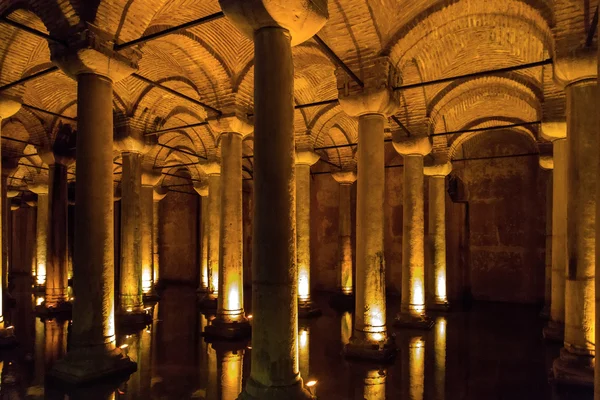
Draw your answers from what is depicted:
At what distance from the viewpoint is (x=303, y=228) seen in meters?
13.2

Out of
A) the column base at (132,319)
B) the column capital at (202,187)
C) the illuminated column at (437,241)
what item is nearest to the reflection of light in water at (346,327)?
the illuminated column at (437,241)

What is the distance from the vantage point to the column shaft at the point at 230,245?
980 cm

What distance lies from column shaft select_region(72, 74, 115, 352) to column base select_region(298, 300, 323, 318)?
21.7 ft

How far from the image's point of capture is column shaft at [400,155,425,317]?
1112 centimetres

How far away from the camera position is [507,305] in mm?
16078

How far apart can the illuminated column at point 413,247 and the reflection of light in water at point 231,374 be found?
4.70m

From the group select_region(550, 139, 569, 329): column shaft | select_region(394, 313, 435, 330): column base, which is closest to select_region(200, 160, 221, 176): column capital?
select_region(394, 313, 435, 330): column base

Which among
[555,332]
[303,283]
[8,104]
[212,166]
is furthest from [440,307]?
[8,104]

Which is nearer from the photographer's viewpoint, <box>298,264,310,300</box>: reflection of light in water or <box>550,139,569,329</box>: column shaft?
<box>550,139,569,329</box>: column shaft

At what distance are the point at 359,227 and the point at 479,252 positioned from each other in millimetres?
11045

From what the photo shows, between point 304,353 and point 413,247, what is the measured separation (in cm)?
420

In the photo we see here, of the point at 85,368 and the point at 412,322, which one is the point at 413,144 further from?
the point at 85,368

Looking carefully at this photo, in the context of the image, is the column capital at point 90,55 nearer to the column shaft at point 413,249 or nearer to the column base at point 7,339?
the column base at point 7,339

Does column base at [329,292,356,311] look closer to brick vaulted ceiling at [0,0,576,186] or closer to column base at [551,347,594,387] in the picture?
brick vaulted ceiling at [0,0,576,186]
